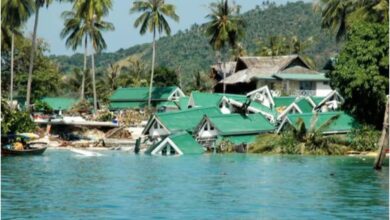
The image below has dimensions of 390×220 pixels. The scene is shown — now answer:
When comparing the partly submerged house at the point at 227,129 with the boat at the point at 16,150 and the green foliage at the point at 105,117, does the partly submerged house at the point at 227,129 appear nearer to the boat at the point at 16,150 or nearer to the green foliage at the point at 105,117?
the boat at the point at 16,150

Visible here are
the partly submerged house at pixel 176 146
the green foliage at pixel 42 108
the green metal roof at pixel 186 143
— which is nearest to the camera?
the partly submerged house at pixel 176 146

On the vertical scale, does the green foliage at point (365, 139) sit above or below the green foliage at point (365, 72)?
below

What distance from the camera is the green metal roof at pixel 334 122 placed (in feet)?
186

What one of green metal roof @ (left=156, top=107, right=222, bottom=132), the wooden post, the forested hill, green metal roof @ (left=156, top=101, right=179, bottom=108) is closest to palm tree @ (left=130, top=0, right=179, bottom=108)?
green metal roof @ (left=156, top=101, right=179, bottom=108)

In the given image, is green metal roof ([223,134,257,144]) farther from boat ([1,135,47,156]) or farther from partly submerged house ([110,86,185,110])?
partly submerged house ([110,86,185,110])

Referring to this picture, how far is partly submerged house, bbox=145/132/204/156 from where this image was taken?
54844 millimetres

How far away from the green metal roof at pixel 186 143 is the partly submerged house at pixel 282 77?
2260 cm

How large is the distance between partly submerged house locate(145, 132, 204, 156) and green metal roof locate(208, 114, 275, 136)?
2.84 meters

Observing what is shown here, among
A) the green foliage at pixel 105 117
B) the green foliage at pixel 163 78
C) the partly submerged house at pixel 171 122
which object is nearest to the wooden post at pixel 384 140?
the partly submerged house at pixel 171 122

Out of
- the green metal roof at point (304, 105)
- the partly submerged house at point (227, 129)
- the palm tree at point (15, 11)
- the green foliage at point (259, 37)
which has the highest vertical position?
the green foliage at point (259, 37)

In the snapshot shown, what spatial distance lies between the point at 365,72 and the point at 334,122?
4083 millimetres

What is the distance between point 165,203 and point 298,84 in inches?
2093

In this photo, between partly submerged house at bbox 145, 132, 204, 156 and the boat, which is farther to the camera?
partly submerged house at bbox 145, 132, 204, 156

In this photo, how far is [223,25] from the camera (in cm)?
8238
